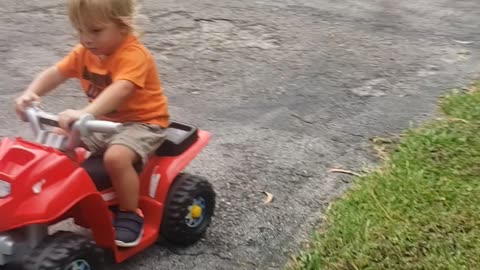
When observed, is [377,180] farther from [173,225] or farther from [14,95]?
[14,95]

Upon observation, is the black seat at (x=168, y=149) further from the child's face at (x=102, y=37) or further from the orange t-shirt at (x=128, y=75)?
the child's face at (x=102, y=37)

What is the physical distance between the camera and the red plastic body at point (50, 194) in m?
2.49

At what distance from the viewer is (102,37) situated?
9.18 ft

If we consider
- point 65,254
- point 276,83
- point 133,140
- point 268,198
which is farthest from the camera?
point 276,83

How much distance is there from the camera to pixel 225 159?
12.5 ft

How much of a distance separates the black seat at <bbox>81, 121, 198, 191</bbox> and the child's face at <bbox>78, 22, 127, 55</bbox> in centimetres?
38

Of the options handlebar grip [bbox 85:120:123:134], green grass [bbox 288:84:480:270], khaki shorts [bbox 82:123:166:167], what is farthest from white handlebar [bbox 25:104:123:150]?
green grass [bbox 288:84:480:270]

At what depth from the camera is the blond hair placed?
2736 millimetres

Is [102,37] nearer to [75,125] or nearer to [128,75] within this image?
[128,75]

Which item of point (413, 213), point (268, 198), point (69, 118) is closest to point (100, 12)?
point (69, 118)

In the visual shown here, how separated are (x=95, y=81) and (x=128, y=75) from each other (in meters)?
0.18

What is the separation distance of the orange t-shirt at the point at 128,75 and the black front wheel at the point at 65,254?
50 cm

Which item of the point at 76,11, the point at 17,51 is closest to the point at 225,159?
the point at 76,11

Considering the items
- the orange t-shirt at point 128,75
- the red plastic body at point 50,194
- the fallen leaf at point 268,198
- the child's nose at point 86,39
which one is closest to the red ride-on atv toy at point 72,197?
the red plastic body at point 50,194
